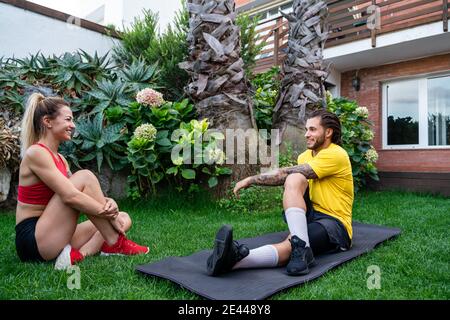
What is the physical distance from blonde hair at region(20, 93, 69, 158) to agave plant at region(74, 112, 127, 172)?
2.13m

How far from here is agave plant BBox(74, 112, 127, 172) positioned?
4.65 m

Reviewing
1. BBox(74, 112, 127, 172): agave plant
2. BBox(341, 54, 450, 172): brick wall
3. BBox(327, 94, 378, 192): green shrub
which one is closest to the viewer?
BBox(74, 112, 127, 172): agave plant

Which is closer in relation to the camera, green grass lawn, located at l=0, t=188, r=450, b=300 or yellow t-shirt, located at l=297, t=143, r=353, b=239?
green grass lawn, located at l=0, t=188, r=450, b=300

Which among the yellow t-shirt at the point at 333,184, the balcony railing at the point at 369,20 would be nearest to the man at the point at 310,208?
the yellow t-shirt at the point at 333,184

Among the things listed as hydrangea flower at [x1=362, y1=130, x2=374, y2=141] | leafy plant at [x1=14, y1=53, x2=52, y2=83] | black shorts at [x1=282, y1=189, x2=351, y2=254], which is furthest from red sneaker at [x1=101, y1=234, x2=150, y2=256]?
hydrangea flower at [x1=362, y1=130, x2=374, y2=141]

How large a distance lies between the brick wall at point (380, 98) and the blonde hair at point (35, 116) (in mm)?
7803

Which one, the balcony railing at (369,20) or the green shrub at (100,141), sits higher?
the balcony railing at (369,20)

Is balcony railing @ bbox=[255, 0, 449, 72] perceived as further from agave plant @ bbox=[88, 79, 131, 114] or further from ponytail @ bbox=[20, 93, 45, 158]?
ponytail @ bbox=[20, 93, 45, 158]

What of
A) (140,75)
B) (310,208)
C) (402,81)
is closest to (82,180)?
(310,208)

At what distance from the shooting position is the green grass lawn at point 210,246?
197cm

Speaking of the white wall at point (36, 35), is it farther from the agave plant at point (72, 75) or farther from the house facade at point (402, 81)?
the house facade at point (402, 81)

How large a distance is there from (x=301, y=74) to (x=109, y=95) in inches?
114

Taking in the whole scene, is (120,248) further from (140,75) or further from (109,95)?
(140,75)
